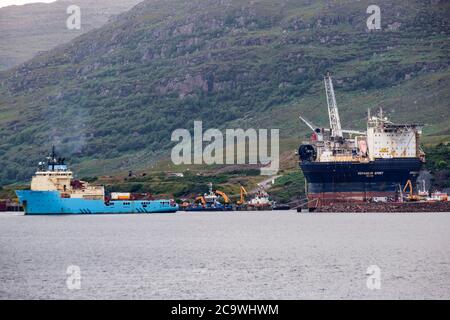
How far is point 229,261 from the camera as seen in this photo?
303 ft

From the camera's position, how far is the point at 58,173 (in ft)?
623

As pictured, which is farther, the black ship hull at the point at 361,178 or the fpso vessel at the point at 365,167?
the fpso vessel at the point at 365,167

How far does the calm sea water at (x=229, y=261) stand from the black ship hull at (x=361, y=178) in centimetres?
3617

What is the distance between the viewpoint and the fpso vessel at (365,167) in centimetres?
18550

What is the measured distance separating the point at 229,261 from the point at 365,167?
9601 cm

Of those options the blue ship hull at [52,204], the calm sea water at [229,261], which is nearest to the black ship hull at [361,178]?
the calm sea water at [229,261]

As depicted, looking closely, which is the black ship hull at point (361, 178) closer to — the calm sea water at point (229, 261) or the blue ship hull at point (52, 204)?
the calm sea water at point (229, 261)

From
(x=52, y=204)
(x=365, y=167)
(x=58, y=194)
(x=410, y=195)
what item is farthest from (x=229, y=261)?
(x=52, y=204)

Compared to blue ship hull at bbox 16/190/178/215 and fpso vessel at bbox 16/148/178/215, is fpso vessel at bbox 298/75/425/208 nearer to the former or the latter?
fpso vessel at bbox 16/148/178/215

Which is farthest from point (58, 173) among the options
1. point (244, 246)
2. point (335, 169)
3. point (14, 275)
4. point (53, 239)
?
point (14, 275)
